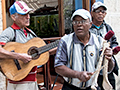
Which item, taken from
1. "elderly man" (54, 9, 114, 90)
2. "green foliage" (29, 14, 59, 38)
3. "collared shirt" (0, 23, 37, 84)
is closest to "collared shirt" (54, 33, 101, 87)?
"elderly man" (54, 9, 114, 90)

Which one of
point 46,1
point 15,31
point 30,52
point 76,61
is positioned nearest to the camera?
point 76,61

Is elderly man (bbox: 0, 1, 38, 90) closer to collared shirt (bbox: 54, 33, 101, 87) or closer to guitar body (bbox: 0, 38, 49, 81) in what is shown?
guitar body (bbox: 0, 38, 49, 81)

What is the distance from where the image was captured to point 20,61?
104 inches

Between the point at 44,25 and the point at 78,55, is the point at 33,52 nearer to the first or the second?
the point at 78,55

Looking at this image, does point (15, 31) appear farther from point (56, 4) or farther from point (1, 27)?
point (56, 4)

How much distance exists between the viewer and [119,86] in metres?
5.38

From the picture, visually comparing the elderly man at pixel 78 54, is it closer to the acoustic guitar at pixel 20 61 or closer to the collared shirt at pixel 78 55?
the collared shirt at pixel 78 55

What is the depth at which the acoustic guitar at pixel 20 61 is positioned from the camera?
2529 mm

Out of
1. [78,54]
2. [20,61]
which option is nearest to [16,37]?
[20,61]

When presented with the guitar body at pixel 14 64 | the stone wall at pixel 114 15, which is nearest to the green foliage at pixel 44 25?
the stone wall at pixel 114 15

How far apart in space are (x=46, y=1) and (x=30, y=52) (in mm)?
3333

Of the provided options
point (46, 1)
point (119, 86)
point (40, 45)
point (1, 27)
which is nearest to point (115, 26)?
point (119, 86)

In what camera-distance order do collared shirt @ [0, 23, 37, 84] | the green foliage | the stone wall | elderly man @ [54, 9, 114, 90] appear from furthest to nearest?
the green foliage < the stone wall < collared shirt @ [0, 23, 37, 84] < elderly man @ [54, 9, 114, 90]

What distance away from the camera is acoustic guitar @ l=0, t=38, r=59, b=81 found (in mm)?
2529
